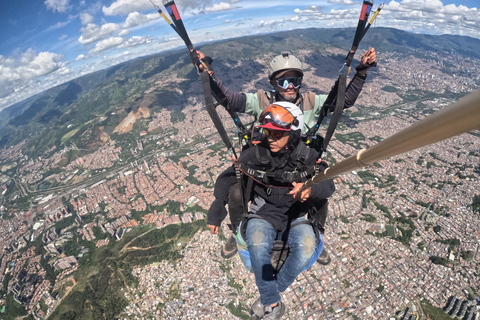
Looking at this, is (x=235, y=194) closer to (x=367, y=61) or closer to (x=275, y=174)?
(x=275, y=174)

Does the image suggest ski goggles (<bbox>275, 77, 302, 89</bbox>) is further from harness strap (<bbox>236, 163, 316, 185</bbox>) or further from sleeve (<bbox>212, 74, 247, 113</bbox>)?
harness strap (<bbox>236, 163, 316, 185</bbox>)

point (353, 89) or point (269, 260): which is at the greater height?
point (353, 89)

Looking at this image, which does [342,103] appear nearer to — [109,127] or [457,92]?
[109,127]

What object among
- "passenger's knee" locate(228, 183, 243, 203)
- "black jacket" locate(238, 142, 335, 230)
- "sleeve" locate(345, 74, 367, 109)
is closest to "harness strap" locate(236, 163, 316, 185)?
"black jacket" locate(238, 142, 335, 230)

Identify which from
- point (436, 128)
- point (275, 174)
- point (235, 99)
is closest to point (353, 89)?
point (275, 174)

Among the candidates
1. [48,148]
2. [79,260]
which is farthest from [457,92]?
[48,148]

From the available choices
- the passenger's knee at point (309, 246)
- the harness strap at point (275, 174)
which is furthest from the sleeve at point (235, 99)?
the passenger's knee at point (309, 246)
